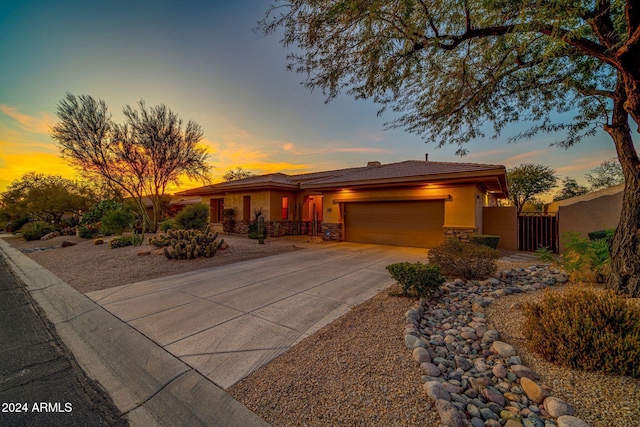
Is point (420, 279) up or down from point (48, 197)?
down

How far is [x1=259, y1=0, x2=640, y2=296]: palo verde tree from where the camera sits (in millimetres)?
3551

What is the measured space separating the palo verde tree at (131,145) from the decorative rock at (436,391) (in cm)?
1587

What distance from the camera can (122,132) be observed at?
1297cm

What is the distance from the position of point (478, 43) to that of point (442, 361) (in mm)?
5744

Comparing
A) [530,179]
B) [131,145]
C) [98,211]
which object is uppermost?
[131,145]

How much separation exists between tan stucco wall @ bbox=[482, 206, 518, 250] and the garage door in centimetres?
271

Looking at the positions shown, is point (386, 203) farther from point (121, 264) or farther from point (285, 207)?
point (121, 264)

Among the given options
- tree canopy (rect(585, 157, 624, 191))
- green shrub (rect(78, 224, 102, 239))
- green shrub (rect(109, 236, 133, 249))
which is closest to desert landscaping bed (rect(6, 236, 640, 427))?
green shrub (rect(109, 236, 133, 249))

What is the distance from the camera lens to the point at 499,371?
Result: 229 cm

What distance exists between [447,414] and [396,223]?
33.5 ft

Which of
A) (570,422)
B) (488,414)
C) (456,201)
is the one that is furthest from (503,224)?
(488,414)

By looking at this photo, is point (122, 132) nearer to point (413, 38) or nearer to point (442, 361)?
point (413, 38)

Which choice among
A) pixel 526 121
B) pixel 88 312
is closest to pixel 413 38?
pixel 526 121

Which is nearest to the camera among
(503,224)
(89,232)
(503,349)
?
(503,349)
